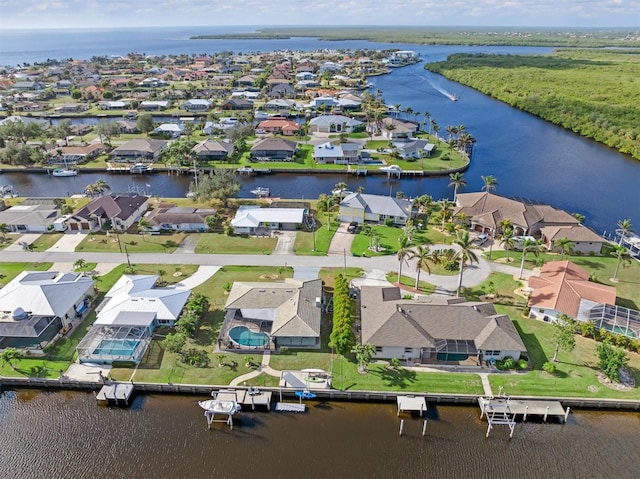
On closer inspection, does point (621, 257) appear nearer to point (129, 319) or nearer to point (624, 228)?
point (624, 228)

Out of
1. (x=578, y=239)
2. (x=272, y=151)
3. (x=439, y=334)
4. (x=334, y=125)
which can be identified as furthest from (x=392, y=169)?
(x=439, y=334)

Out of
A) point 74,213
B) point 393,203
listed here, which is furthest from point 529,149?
point 74,213

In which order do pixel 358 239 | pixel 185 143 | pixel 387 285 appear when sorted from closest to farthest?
pixel 387 285 < pixel 358 239 < pixel 185 143

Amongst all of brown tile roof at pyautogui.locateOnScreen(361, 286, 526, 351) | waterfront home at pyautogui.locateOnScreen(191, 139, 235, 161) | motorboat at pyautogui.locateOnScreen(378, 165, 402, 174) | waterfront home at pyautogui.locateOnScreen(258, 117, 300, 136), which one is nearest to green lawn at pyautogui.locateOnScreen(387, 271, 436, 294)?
brown tile roof at pyautogui.locateOnScreen(361, 286, 526, 351)

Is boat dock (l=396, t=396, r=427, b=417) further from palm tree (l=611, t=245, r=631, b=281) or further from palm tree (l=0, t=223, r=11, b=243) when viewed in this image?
palm tree (l=0, t=223, r=11, b=243)

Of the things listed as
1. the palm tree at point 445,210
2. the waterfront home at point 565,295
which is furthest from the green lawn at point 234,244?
the waterfront home at point 565,295

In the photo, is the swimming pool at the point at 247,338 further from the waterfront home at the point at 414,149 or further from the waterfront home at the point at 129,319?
the waterfront home at the point at 414,149

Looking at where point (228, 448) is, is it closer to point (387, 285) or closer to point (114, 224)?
point (387, 285)
